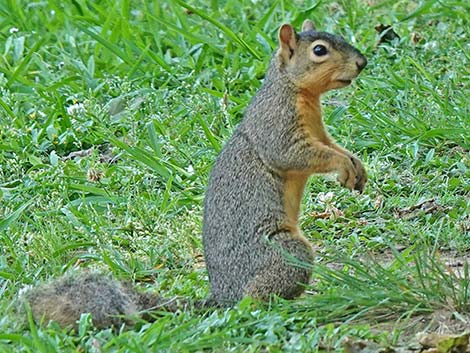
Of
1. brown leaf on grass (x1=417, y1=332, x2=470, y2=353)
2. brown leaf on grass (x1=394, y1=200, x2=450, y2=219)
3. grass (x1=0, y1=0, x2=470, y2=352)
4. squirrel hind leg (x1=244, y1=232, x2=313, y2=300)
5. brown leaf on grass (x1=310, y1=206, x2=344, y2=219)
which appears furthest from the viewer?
brown leaf on grass (x1=310, y1=206, x2=344, y2=219)

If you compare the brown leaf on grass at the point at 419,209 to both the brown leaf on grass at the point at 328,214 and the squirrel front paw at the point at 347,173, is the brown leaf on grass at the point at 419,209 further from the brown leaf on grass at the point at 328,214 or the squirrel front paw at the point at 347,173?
the squirrel front paw at the point at 347,173

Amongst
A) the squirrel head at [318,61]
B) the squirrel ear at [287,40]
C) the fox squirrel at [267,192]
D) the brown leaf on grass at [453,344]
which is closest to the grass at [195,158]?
the fox squirrel at [267,192]

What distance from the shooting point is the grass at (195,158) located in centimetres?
454

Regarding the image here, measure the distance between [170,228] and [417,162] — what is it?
1.25m

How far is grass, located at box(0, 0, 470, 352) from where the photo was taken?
4.54m

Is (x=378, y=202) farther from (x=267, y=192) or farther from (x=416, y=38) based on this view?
(x=416, y=38)

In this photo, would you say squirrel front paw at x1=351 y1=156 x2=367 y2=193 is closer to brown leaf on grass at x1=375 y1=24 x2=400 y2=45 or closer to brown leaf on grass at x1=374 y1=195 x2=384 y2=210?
brown leaf on grass at x1=374 y1=195 x2=384 y2=210

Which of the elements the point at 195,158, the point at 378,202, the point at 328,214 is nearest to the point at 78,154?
the point at 195,158

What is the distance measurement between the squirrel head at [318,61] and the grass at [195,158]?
65 cm

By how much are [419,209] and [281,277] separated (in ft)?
4.13

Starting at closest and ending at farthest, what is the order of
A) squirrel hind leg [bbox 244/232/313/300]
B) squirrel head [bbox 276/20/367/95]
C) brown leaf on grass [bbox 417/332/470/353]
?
brown leaf on grass [bbox 417/332/470/353] < squirrel hind leg [bbox 244/232/313/300] < squirrel head [bbox 276/20/367/95]

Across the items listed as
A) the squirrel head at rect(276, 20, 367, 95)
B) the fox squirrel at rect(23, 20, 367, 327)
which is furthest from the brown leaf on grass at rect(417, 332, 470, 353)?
the squirrel head at rect(276, 20, 367, 95)

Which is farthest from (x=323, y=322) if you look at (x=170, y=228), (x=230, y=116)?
(x=230, y=116)

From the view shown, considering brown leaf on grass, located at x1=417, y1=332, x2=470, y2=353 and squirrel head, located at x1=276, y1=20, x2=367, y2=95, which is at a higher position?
squirrel head, located at x1=276, y1=20, x2=367, y2=95
